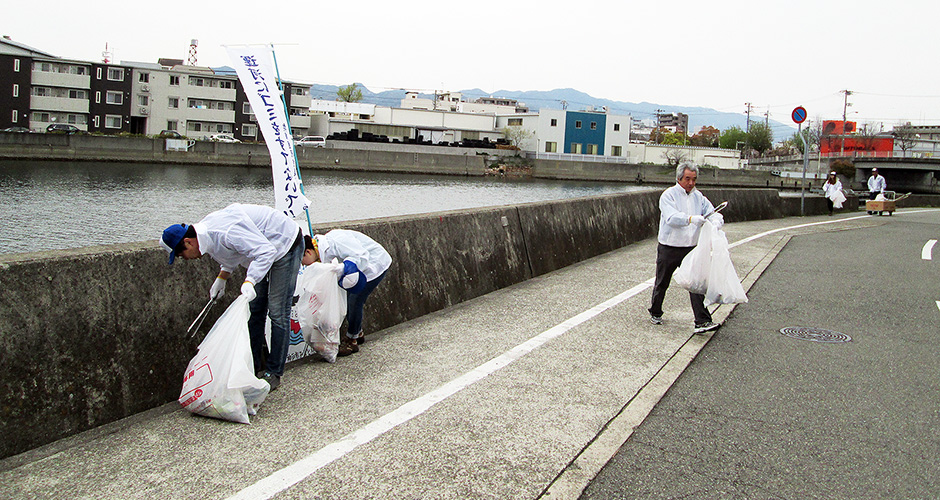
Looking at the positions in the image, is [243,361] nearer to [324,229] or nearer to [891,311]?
[324,229]

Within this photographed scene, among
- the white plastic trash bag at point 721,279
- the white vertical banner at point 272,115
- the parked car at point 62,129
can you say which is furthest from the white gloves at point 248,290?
the parked car at point 62,129

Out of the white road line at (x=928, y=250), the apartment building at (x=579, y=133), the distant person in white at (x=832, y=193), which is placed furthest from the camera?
the apartment building at (x=579, y=133)

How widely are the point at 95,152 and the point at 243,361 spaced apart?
73074 millimetres

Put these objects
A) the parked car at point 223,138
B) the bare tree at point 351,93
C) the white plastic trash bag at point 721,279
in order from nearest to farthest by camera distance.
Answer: the white plastic trash bag at point 721,279 < the parked car at point 223,138 < the bare tree at point 351,93

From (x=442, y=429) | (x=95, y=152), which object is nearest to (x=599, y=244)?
(x=442, y=429)

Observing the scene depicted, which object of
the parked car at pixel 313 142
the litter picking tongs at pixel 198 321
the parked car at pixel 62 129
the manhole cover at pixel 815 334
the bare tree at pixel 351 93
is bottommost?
the manhole cover at pixel 815 334

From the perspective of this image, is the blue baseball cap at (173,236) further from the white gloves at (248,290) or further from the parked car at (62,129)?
the parked car at (62,129)

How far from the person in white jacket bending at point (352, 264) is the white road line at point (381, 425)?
1123 millimetres

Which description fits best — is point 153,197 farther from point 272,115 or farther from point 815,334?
point 815,334

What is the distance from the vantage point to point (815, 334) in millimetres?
7742

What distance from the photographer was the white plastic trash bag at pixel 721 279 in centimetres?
735

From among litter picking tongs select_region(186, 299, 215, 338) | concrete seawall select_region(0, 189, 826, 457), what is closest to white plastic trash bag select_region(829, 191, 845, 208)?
concrete seawall select_region(0, 189, 826, 457)

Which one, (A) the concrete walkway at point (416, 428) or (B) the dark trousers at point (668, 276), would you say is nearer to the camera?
(A) the concrete walkway at point (416, 428)

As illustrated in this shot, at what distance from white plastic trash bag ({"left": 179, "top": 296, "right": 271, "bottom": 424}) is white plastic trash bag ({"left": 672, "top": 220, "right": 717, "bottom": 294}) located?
4406mm
